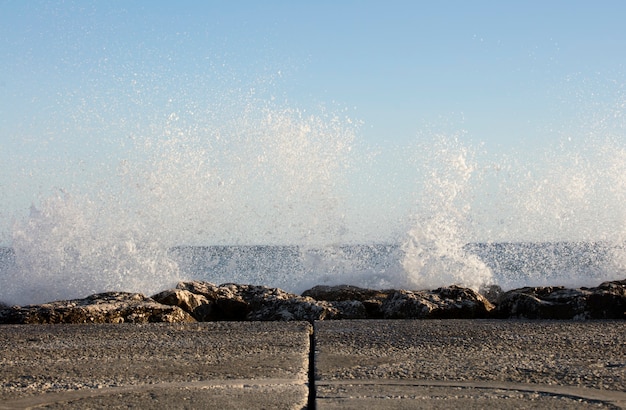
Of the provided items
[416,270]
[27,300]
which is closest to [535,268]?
[416,270]

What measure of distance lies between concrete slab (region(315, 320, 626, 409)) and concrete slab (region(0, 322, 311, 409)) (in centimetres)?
15

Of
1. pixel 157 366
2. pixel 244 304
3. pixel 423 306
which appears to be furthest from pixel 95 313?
pixel 423 306

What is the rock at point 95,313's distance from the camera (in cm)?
407

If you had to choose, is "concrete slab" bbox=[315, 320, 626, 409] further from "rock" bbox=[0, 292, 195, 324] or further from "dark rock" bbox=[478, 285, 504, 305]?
"dark rock" bbox=[478, 285, 504, 305]

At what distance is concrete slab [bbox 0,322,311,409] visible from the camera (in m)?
1.99

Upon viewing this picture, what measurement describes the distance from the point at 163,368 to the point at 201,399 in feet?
1.64

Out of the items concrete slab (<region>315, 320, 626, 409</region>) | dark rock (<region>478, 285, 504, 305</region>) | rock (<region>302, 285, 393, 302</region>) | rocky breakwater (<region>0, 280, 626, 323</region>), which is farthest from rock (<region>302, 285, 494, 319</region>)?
dark rock (<region>478, 285, 504, 305</region>)

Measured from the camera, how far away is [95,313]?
4.09 metres

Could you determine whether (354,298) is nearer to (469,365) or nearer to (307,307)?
(307,307)

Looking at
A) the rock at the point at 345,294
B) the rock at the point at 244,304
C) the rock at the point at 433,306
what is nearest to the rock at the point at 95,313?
the rock at the point at 244,304

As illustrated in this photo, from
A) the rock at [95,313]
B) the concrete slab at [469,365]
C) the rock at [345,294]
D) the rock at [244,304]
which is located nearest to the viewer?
the concrete slab at [469,365]

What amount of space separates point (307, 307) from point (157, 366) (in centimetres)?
201

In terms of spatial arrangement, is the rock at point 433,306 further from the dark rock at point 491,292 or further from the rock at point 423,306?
the dark rock at point 491,292

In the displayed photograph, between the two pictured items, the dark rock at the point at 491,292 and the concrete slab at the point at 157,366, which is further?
the dark rock at the point at 491,292
